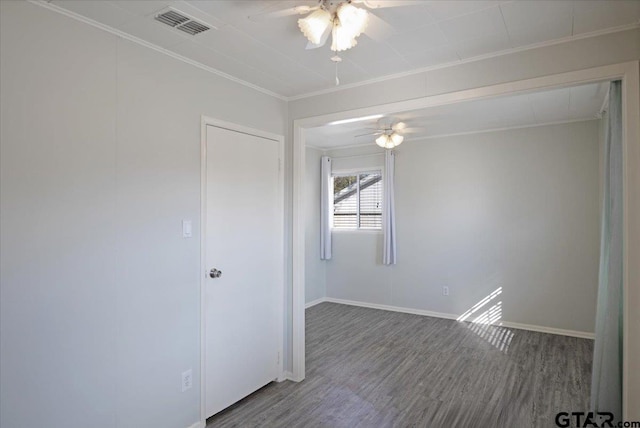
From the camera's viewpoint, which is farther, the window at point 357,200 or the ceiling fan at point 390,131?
the window at point 357,200

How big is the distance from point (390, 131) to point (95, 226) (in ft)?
12.0

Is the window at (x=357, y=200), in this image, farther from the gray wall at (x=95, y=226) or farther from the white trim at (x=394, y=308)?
the gray wall at (x=95, y=226)

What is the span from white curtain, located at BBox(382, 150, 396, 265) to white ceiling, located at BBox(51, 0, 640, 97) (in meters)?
2.95

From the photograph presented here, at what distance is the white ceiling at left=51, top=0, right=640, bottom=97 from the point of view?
196cm

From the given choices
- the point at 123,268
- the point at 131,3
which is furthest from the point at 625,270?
the point at 131,3

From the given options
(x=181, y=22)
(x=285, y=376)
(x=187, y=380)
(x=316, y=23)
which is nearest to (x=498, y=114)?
(x=316, y=23)

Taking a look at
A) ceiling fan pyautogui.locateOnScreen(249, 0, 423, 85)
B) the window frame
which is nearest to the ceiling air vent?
ceiling fan pyautogui.locateOnScreen(249, 0, 423, 85)

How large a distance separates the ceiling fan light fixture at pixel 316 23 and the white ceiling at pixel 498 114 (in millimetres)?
1859

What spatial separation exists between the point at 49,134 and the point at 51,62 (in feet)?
1.24

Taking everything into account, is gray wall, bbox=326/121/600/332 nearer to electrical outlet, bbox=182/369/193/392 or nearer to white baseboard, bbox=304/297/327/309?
white baseboard, bbox=304/297/327/309

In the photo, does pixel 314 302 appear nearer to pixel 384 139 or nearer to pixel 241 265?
pixel 384 139

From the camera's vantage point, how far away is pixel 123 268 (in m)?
2.24

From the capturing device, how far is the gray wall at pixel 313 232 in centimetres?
611

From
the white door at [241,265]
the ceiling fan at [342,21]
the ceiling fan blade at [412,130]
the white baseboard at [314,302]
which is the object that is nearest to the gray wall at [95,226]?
the white door at [241,265]
